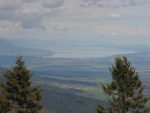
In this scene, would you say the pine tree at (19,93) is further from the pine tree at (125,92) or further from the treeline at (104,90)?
the pine tree at (125,92)

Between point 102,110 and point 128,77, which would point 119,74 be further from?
point 102,110

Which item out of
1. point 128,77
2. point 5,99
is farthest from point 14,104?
point 128,77

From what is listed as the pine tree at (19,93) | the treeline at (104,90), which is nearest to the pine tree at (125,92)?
the treeline at (104,90)

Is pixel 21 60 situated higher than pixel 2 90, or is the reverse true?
pixel 21 60

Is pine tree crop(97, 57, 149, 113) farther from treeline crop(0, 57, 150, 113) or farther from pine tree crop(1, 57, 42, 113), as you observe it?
pine tree crop(1, 57, 42, 113)

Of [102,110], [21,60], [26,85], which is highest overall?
[21,60]

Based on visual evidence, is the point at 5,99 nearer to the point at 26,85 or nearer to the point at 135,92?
the point at 26,85
